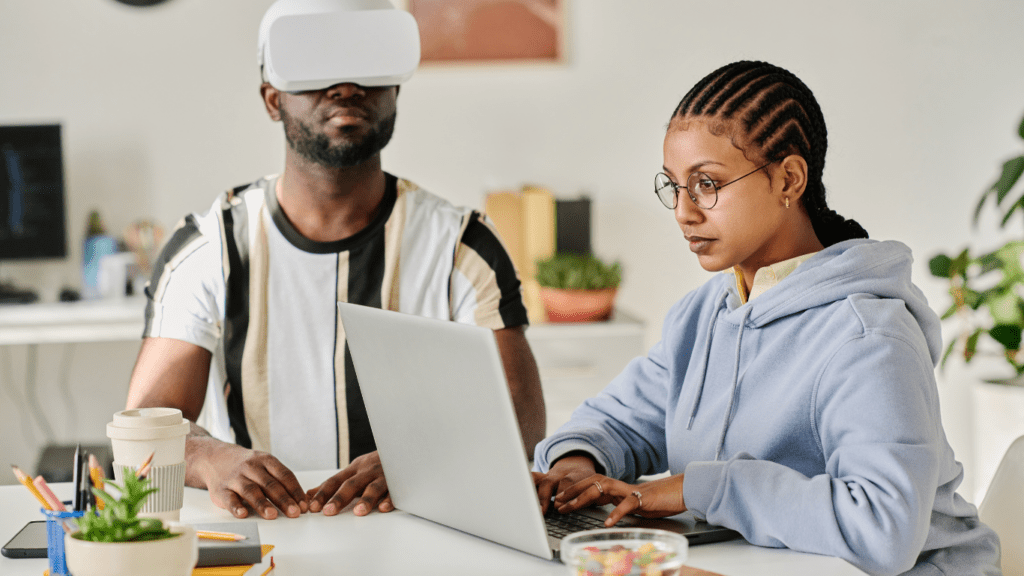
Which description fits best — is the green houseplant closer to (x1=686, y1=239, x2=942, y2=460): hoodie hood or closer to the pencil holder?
(x1=686, y1=239, x2=942, y2=460): hoodie hood

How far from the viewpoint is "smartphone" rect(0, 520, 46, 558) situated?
0.90 m

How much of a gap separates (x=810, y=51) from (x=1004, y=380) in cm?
118

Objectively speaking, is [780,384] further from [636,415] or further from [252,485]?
[252,485]

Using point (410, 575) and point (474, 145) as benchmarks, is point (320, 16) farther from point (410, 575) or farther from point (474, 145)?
point (474, 145)

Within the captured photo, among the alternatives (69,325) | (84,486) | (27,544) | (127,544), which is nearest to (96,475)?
(84,486)

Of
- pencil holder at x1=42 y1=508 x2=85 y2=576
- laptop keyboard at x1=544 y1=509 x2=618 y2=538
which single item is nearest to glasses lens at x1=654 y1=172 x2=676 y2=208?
laptop keyboard at x1=544 y1=509 x2=618 y2=538

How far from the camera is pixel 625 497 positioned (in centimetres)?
97

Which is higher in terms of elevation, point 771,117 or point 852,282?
point 771,117

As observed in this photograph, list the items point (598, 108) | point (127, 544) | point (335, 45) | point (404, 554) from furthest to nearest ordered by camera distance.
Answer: point (598, 108)
point (335, 45)
point (404, 554)
point (127, 544)

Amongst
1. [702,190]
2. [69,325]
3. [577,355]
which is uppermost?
[702,190]

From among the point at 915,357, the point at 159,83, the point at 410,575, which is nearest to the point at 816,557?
the point at 915,357

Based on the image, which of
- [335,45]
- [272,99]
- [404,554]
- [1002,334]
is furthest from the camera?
[1002,334]

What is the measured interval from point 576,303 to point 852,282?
1722 mm

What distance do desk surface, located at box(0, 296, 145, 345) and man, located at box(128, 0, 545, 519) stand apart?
125 cm
